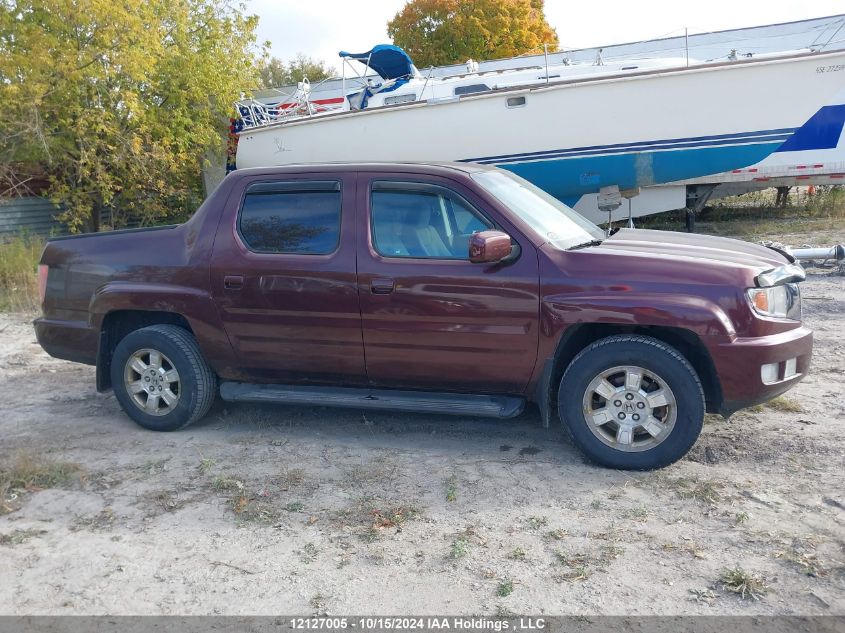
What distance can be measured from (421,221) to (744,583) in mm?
2782

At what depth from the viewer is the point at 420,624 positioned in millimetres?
3213

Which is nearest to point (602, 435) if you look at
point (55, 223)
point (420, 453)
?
point (420, 453)

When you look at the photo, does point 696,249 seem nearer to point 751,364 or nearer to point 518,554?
point 751,364

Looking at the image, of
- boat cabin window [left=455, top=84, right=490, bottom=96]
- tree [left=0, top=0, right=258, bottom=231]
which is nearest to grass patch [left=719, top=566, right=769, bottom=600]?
boat cabin window [left=455, top=84, right=490, bottom=96]

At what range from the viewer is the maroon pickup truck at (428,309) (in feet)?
14.6

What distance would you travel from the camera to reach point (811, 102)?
11547 millimetres

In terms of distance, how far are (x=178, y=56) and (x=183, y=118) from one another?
1.07 m

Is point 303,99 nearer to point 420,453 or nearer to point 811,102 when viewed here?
point 811,102

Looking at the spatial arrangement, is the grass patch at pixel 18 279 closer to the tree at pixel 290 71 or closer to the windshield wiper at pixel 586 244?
the windshield wiper at pixel 586 244

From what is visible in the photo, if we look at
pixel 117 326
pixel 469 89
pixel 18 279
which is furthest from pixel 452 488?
pixel 469 89

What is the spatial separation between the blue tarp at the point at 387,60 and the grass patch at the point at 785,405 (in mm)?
9467

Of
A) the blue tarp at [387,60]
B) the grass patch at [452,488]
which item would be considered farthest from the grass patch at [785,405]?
the blue tarp at [387,60]

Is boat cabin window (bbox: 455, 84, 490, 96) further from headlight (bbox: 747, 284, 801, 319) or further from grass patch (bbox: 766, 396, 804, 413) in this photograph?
headlight (bbox: 747, 284, 801, 319)

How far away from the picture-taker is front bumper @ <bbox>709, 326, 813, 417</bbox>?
4.37 m
